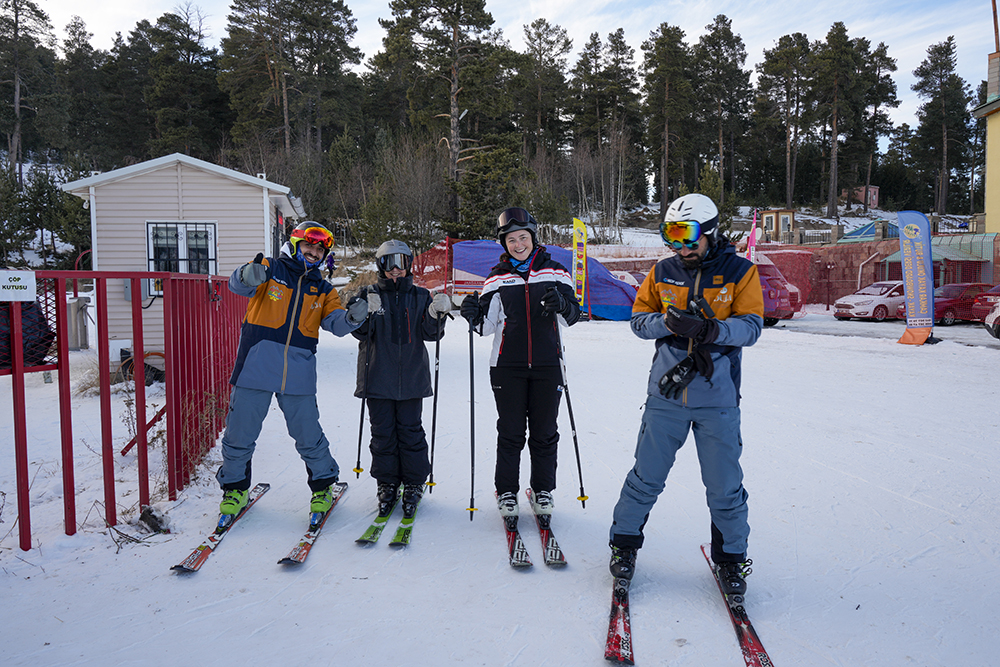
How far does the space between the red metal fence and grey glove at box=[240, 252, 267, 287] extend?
0.65m

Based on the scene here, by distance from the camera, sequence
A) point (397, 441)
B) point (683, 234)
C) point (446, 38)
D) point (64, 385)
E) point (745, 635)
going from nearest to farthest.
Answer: point (745, 635) < point (683, 234) < point (64, 385) < point (397, 441) < point (446, 38)

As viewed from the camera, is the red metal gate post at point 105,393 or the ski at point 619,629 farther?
the red metal gate post at point 105,393

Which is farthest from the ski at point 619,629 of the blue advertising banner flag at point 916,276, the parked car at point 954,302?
the parked car at point 954,302

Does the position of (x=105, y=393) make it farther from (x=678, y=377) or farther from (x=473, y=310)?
(x=678, y=377)

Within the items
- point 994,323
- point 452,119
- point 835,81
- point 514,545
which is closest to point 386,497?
point 514,545

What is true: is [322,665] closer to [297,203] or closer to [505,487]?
[505,487]

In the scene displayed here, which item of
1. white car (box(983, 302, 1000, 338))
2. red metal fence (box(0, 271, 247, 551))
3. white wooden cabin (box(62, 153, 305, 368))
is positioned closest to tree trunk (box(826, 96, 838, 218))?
white car (box(983, 302, 1000, 338))

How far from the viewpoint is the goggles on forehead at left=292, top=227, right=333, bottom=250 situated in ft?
11.3

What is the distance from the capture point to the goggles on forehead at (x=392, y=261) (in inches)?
144

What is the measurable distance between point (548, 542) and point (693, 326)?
1.45 m

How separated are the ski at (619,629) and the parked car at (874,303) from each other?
18.0m

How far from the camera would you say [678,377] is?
8.80ft

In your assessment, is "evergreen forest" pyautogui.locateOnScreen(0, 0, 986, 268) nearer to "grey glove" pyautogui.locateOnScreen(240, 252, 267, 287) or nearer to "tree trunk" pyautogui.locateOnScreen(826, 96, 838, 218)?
"tree trunk" pyautogui.locateOnScreen(826, 96, 838, 218)

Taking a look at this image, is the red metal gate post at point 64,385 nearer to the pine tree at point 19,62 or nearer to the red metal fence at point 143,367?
the red metal fence at point 143,367
